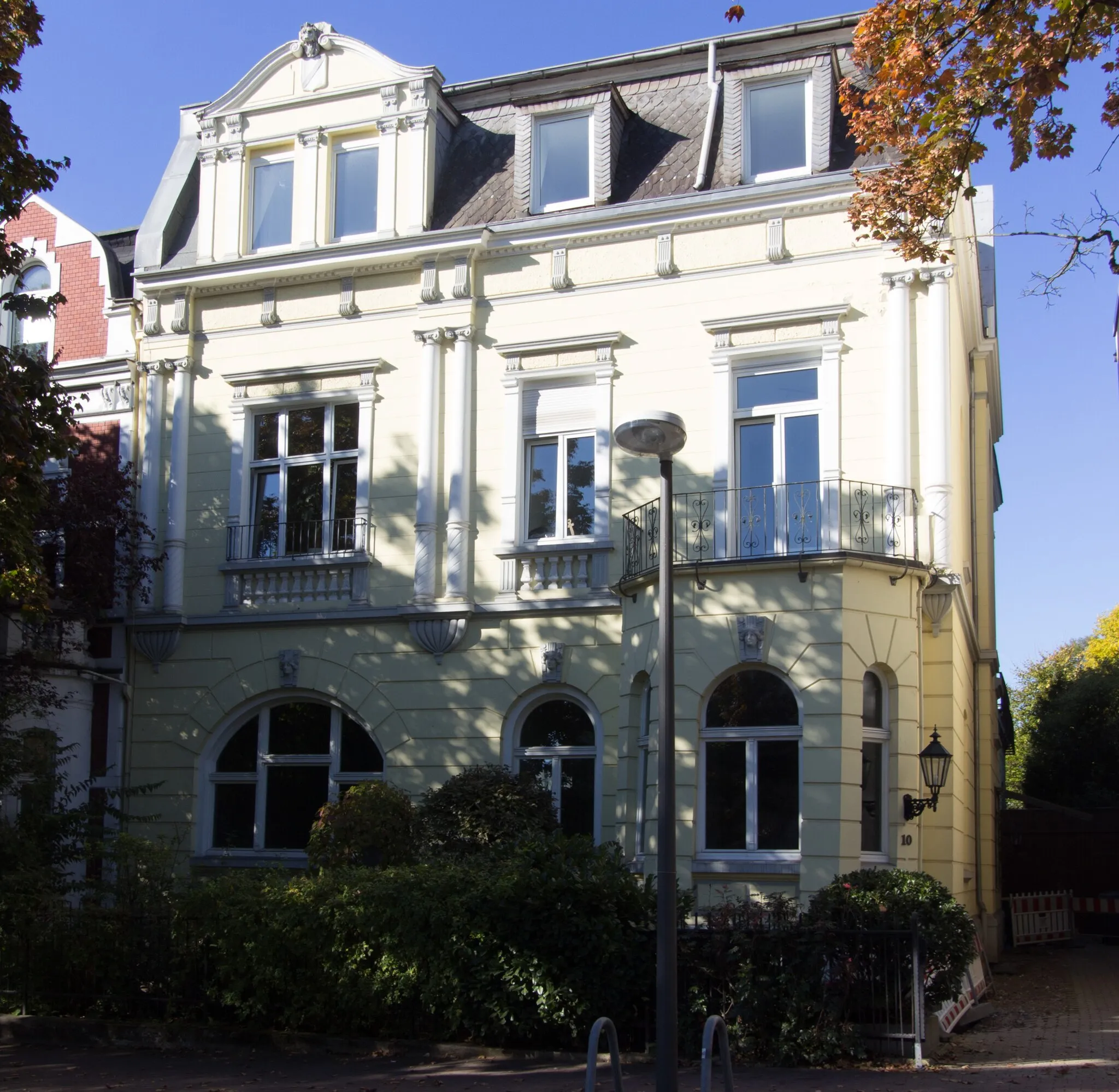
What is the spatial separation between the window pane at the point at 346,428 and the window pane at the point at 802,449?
19.4 ft

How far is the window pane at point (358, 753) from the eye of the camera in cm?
1798

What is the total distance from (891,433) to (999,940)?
31.2ft

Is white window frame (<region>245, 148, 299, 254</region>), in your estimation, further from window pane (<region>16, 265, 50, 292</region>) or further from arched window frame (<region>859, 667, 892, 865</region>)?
arched window frame (<region>859, 667, 892, 865</region>)

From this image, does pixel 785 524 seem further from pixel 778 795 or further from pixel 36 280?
pixel 36 280

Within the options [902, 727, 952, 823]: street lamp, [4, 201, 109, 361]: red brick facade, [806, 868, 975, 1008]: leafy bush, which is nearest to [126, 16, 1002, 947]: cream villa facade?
[902, 727, 952, 823]: street lamp

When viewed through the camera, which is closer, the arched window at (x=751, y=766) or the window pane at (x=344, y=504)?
the arched window at (x=751, y=766)

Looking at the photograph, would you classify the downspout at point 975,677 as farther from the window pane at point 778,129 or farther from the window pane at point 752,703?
the window pane at point 752,703

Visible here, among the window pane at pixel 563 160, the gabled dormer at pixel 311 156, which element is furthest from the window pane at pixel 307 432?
the window pane at pixel 563 160

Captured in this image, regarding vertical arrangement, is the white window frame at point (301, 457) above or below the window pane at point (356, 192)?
below

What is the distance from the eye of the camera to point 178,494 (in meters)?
19.1

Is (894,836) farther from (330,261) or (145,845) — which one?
(330,261)

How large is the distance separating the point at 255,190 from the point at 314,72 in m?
1.84

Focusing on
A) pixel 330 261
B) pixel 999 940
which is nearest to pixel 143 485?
pixel 330 261

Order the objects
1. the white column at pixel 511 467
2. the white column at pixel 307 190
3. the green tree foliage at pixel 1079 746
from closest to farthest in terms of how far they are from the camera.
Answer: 1. the white column at pixel 511 467
2. the white column at pixel 307 190
3. the green tree foliage at pixel 1079 746
